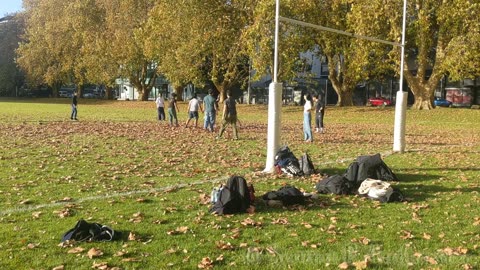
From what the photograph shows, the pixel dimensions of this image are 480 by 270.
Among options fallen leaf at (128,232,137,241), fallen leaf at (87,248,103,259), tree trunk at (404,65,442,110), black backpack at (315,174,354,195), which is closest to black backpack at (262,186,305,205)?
black backpack at (315,174,354,195)

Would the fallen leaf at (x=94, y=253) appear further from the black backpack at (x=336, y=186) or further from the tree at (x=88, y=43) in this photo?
the tree at (x=88, y=43)

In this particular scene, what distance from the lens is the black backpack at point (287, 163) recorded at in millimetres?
10758

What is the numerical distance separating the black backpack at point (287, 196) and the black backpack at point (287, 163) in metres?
2.62

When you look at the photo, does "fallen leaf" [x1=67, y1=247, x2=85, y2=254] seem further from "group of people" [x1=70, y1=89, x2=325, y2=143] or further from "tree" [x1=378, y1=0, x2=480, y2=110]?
"tree" [x1=378, y1=0, x2=480, y2=110]

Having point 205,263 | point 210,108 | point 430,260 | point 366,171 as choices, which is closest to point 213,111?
point 210,108

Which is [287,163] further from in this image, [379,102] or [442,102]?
[442,102]

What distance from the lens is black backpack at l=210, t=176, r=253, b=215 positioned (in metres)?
Result: 7.36

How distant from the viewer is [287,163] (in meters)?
10.9

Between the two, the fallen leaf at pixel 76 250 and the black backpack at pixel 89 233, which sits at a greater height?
the black backpack at pixel 89 233

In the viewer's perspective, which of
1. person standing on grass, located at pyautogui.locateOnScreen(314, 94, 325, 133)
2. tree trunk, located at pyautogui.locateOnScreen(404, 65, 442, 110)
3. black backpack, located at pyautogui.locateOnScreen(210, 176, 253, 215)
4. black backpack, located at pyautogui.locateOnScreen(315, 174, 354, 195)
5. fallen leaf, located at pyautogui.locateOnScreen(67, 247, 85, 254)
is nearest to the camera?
fallen leaf, located at pyautogui.locateOnScreen(67, 247, 85, 254)

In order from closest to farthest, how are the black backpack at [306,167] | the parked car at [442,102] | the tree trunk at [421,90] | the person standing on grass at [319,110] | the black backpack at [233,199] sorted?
the black backpack at [233,199]
the black backpack at [306,167]
the person standing on grass at [319,110]
the tree trunk at [421,90]
the parked car at [442,102]

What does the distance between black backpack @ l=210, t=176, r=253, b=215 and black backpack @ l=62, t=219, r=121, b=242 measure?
5.53 ft

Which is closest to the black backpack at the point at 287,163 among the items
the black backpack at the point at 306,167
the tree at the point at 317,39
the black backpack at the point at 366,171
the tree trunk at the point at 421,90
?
the black backpack at the point at 306,167

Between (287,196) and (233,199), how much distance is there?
970mm
